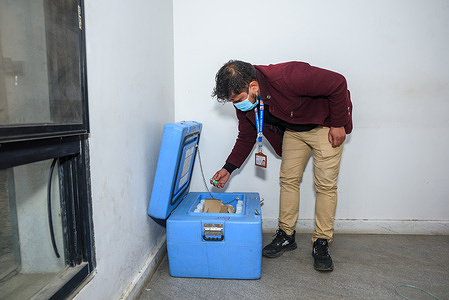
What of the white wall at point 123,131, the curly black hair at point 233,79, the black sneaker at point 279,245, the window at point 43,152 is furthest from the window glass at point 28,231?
the black sneaker at point 279,245

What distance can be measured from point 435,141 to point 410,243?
68 centimetres

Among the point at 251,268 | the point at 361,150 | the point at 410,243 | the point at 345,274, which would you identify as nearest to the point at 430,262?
the point at 410,243

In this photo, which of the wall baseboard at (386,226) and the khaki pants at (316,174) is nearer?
the khaki pants at (316,174)

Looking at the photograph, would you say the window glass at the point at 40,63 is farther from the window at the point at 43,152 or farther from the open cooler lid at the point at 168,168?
the open cooler lid at the point at 168,168

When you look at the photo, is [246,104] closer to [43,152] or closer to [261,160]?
[261,160]

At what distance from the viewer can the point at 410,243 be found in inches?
72.3

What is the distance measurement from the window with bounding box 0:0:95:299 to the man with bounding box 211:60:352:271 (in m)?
0.70

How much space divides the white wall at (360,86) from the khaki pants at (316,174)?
26 centimetres

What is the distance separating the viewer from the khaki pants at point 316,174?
1.58 metres

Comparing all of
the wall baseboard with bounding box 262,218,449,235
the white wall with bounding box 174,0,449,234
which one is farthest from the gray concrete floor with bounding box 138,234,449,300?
the white wall with bounding box 174,0,449,234

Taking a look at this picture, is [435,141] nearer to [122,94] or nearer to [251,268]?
[251,268]

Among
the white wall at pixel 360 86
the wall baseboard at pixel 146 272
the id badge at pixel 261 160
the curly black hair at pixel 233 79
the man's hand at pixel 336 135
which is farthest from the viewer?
the white wall at pixel 360 86

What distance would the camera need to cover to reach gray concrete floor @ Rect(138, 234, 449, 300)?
1.31 metres

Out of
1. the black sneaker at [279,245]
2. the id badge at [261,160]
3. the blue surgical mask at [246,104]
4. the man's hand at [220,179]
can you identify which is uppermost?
the blue surgical mask at [246,104]
